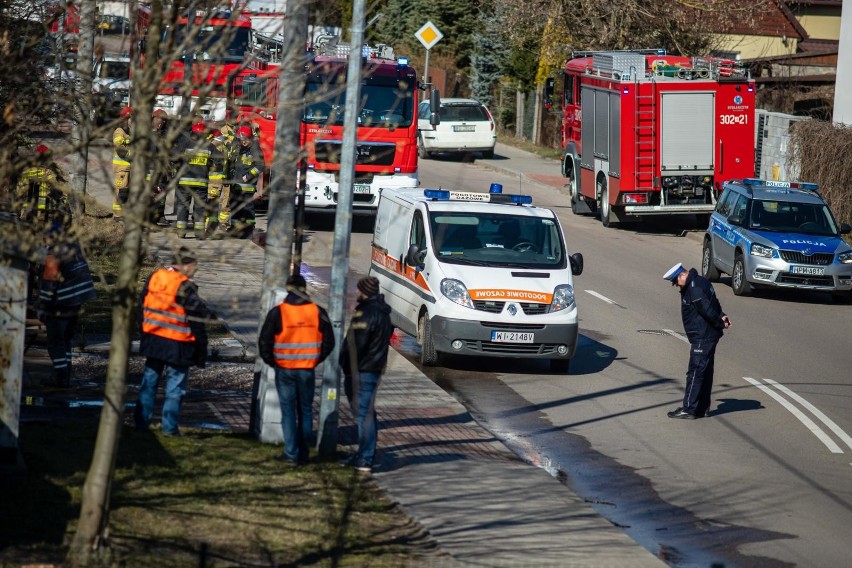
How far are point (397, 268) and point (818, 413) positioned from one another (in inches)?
218

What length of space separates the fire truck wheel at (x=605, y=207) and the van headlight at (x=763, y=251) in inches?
311

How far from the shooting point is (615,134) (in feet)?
89.2

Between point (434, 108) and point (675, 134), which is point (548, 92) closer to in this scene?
point (675, 134)

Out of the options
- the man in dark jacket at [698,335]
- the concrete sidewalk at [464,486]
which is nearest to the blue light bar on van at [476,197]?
the concrete sidewalk at [464,486]

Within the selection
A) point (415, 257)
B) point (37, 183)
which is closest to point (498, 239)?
point (415, 257)

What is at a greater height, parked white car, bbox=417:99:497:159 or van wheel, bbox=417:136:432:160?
parked white car, bbox=417:99:497:159

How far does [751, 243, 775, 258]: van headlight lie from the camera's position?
66.9 feet

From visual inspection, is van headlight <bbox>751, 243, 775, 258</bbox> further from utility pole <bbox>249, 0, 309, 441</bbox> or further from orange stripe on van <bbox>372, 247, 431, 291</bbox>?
utility pole <bbox>249, 0, 309, 441</bbox>

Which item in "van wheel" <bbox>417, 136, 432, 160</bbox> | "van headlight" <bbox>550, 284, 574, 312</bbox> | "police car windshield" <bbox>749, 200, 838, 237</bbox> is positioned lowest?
"van headlight" <bbox>550, 284, 574, 312</bbox>

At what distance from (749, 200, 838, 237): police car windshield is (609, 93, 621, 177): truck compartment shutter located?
5.90 meters

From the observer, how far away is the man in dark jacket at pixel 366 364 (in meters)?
10.2

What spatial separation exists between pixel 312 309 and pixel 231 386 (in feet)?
11.5

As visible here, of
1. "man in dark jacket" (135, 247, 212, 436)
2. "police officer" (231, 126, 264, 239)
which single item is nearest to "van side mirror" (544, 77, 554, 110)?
"police officer" (231, 126, 264, 239)

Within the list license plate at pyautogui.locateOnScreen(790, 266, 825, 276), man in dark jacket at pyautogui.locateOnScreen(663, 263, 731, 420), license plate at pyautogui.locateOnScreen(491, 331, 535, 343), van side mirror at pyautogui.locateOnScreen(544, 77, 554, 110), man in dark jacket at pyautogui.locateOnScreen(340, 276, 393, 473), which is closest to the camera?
man in dark jacket at pyautogui.locateOnScreen(340, 276, 393, 473)
